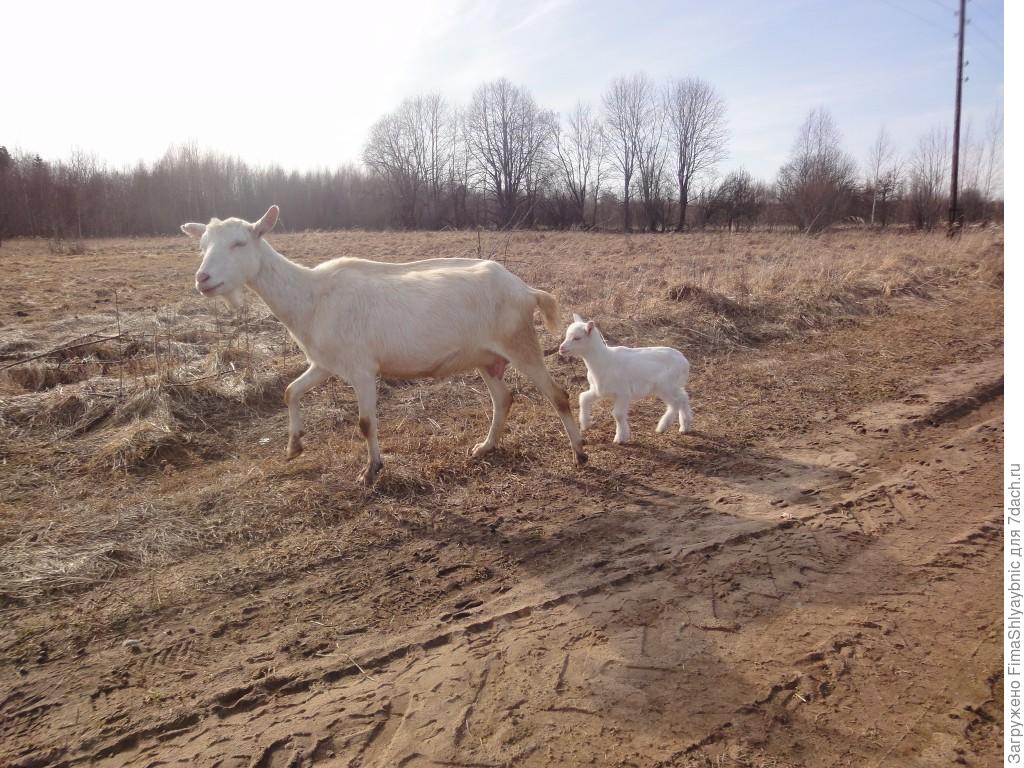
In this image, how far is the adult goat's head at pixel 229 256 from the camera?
16.3 ft

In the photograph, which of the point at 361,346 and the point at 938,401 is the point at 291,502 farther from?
the point at 938,401

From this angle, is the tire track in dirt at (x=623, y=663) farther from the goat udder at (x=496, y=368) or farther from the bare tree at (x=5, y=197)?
the bare tree at (x=5, y=197)

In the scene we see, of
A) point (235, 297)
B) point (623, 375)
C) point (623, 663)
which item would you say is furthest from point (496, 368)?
point (623, 663)

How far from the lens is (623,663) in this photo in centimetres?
313

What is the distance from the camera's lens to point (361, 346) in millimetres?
5223

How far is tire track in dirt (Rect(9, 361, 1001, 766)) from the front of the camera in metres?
2.69

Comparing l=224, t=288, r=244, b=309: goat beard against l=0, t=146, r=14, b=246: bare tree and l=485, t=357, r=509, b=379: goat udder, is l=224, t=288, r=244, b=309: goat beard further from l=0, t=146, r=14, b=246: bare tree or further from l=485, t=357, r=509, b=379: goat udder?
l=0, t=146, r=14, b=246: bare tree

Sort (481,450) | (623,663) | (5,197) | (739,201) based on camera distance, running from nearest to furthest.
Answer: (623,663) → (481,450) → (5,197) → (739,201)

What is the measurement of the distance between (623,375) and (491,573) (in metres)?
2.81

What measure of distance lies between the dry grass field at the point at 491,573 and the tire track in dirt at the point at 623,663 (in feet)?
0.05

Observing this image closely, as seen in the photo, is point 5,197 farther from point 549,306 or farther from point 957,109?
point 957,109

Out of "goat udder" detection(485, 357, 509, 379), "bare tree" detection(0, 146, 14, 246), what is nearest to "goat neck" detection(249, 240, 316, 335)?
"goat udder" detection(485, 357, 509, 379)

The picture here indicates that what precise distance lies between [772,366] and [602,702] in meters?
6.82

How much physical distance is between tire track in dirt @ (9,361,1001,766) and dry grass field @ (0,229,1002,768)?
0.01 metres
